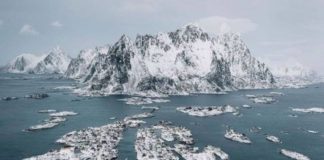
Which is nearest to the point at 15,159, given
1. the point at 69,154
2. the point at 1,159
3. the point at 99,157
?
the point at 1,159

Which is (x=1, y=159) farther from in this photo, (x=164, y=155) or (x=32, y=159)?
(x=164, y=155)

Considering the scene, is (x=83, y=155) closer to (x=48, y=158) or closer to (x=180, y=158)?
(x=48, y=158)

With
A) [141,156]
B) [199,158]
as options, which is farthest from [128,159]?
[199,158]

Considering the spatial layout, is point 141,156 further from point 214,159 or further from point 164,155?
point 214,159

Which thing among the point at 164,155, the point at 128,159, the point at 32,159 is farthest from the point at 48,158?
the point at 164,155

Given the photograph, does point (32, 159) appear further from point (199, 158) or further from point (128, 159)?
point (199, 158)

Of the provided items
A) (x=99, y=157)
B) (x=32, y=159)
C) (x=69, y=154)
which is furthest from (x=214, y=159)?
(x=32, y=159)
